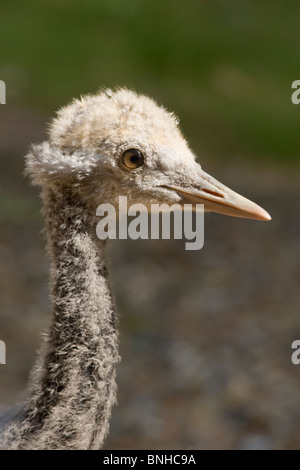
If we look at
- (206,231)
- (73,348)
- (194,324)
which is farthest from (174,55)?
(73,348)

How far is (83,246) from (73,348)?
0.36 meters

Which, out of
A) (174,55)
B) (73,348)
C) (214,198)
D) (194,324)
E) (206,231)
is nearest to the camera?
(73,348)

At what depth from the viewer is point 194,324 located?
6609 mm

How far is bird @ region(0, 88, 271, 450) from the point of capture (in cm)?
283

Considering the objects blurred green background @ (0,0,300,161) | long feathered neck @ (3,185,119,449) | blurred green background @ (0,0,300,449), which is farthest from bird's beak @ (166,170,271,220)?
blurred green background @ (0,0,300,161)

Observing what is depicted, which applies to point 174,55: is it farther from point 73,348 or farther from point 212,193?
point 73,348

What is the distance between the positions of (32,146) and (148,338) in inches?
145

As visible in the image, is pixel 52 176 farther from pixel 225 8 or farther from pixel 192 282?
pixel 225 8

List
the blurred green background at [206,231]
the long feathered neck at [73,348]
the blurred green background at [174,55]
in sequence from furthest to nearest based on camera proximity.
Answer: the blurred green background at [174,55], the blurred green background at [206,231], the long feathered neck at [73,348]

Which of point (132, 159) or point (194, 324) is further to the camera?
point (194, 324)

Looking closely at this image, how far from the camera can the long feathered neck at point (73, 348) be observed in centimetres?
Result: 281

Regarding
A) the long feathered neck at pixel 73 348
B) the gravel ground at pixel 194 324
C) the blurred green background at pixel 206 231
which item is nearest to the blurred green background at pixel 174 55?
the blurred green background at pixel 206 231

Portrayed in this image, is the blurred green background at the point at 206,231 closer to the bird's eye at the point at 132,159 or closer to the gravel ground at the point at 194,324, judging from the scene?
the gravel ground at the point at 194,324

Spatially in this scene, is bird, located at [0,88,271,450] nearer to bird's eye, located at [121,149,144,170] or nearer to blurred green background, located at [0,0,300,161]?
bird's eye, located at [121,149,144,170]
